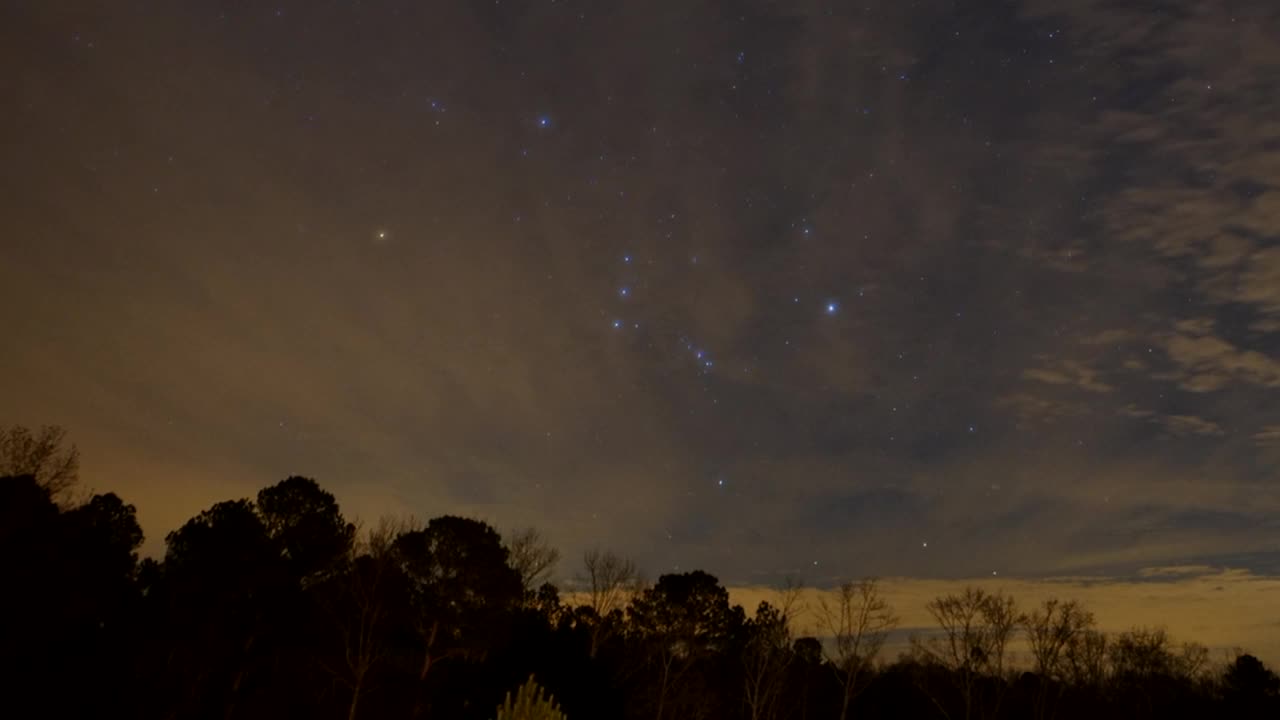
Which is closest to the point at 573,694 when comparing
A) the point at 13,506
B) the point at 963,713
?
the point at 13,506

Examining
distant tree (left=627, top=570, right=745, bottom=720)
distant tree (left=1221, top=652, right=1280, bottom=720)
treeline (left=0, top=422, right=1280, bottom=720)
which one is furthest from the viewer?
distant tree (left=1221, top=652, right=1280, bottom=720)

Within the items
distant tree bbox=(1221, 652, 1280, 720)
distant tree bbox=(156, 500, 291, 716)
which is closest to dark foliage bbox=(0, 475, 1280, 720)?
distant tree bbox=(156, 500, 291, 716)

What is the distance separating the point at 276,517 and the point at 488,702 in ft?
91.7

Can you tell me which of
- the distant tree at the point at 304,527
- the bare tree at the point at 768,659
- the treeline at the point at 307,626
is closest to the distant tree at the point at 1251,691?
the treeline at the point at 307,626

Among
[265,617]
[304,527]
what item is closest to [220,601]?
[265,617]

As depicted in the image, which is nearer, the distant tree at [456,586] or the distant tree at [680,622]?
the distant tree at [456,586]

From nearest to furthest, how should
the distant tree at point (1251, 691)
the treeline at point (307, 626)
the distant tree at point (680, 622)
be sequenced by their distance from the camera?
the treeline at point (307, 626) < the distant tree at point (680, 622) < the distant tree at point (1251, 691)

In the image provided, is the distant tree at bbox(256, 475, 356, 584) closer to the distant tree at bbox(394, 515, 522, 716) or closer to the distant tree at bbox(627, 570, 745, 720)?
the distant tree at bbox(394, 515, 522, 716)

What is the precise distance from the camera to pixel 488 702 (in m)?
19.9

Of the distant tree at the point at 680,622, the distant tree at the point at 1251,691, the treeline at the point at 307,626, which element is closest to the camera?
the treeline at the point at 307,626

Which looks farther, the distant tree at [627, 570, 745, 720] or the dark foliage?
the distant tree at [627, 570, 745, 720]

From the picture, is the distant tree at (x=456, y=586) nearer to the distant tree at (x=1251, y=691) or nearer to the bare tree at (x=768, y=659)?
the bare tree at (x=768, y=659)

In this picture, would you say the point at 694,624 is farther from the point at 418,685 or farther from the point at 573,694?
the point at 573,694

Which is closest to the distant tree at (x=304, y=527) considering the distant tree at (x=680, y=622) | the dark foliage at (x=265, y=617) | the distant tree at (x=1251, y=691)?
the dark foliage at (x=265, y=617)
